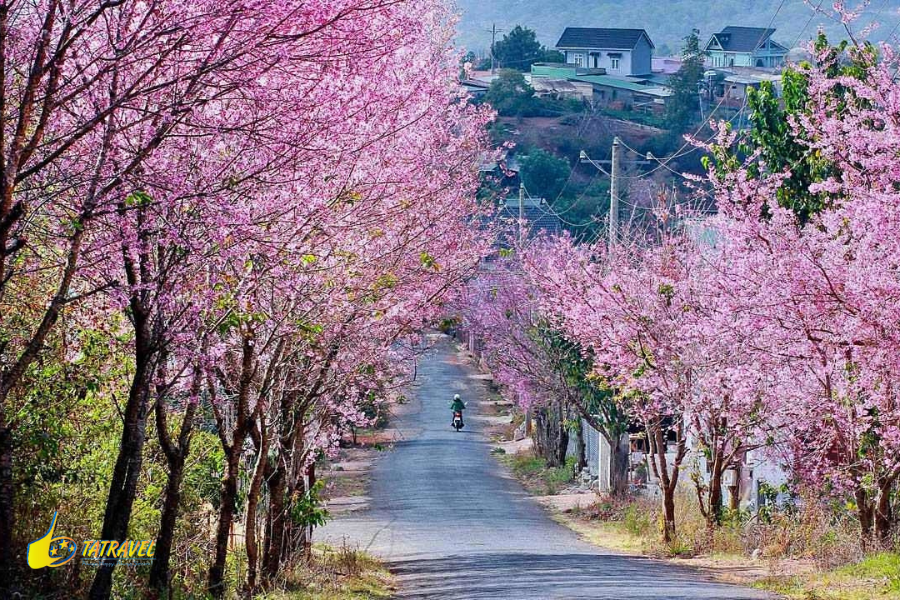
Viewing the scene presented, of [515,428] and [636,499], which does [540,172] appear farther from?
[636,499]

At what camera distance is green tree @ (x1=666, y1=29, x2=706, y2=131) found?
7356 centimetres

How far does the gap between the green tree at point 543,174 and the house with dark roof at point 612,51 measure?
34.8 meters

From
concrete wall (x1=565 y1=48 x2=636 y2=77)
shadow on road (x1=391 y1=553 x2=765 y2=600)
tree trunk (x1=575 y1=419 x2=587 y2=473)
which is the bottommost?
shadow on road (x1=391 y1=553 x2=765 y2=600)

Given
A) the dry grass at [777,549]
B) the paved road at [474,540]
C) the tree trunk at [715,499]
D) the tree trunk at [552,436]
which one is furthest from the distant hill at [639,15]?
the tree trunk at [715,499]

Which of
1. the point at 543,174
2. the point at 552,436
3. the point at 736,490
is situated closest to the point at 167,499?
the point at 736,490

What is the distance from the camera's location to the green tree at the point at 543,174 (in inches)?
2457

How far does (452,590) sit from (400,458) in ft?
77.2

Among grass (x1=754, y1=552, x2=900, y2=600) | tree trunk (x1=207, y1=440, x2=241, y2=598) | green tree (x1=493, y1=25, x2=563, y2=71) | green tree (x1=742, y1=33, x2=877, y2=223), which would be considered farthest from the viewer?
green tree (x1=493, y1=25, x2=563, y2=71)

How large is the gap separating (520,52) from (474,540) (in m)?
73.3

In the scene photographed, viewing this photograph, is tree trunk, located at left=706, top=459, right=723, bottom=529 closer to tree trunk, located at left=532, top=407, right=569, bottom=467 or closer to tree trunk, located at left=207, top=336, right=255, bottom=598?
tree trunk, located at left=207, top=336, right=255, bottom=598

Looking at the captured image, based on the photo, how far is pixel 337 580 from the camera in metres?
14.7

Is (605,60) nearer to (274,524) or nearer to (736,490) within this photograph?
(736,490)

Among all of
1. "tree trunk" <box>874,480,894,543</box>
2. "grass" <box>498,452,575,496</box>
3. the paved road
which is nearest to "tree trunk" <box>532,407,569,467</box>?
"grass" <box>498,452,575,496</box>

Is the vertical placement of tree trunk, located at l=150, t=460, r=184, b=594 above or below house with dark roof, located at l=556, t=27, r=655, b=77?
below
